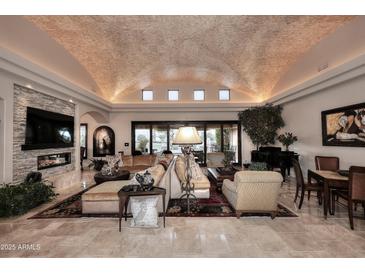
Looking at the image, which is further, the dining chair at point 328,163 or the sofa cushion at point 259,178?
the dining chair at point 328,163

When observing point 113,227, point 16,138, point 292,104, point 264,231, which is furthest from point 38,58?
point 292,104

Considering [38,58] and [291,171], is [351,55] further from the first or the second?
[38,58]

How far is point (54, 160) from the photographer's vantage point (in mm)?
5453

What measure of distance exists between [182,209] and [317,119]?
488 centimetres

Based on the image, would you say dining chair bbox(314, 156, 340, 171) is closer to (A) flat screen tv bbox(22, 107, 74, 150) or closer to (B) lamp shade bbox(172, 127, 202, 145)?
(B) lamp shade bbox(172, 127, 202, 145)

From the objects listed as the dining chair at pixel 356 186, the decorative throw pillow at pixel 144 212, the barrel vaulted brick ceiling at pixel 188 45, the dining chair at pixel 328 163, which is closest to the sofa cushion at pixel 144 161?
the barrel vaulted brick ceiling at pixel 188 45

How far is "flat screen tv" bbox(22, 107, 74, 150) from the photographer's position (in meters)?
4.47

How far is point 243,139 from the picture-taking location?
945 cm

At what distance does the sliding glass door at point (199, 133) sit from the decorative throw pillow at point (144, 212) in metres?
6.60

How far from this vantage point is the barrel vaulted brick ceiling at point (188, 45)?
15.8 feet

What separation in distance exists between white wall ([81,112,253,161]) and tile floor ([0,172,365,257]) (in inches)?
246

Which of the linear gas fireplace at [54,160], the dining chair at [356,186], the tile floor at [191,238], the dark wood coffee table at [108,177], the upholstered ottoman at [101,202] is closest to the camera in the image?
the tile floor at [191,238]

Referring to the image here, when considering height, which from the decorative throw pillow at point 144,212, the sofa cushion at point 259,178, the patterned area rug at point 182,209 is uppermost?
the sofa cushion at point 259,178

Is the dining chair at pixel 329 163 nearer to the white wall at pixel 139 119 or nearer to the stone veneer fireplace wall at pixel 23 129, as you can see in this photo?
the white wall at pixel 139 119
